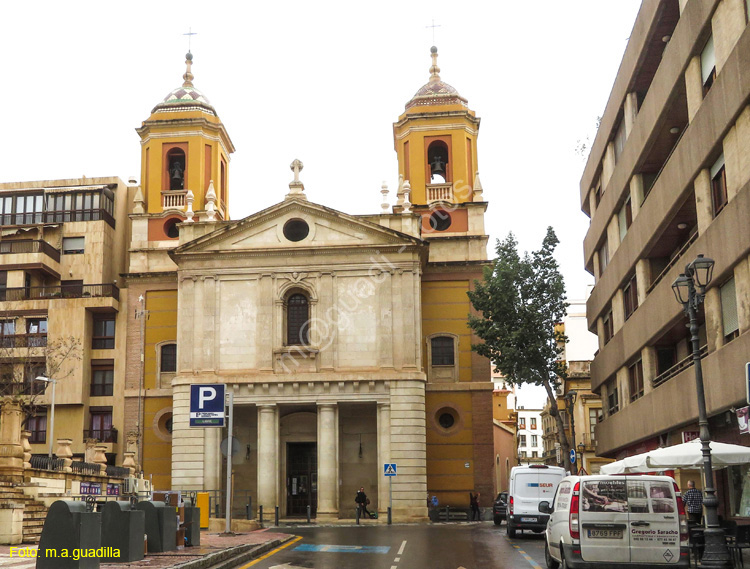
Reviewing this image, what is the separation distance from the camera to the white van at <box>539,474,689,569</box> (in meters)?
16.0

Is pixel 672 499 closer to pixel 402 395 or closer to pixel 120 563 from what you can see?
pixel 120 563

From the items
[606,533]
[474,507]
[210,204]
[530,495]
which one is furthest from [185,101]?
[606,533]

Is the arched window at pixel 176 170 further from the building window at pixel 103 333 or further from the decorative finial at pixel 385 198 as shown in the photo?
the decorative finial at pixel 385 198

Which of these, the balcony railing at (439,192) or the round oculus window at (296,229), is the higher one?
the balcony railing at (439,192)

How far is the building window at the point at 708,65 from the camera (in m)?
23.4

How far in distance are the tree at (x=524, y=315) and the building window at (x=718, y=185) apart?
727 inches

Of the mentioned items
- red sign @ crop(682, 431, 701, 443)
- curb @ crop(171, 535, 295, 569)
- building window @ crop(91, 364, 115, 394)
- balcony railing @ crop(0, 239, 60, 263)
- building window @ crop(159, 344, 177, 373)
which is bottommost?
curb @ crop(171, 535, 295, 569)

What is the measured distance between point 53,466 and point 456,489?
22.1 meters

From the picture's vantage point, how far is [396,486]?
43.3 metres

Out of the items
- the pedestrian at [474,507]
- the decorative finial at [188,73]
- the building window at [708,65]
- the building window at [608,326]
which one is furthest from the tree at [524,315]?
the decorative finial at [188,73]

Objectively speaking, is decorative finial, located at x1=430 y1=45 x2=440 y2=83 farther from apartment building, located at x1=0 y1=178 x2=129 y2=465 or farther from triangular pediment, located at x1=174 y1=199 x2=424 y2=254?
apartment building, located at x1=0 y1=178 x2=129 y2=465

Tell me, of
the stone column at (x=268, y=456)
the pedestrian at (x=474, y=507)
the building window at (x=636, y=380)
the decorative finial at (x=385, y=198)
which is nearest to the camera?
the building window at (x=636, y=380)

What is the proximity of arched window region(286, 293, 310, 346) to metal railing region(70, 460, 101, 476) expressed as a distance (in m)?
11.8

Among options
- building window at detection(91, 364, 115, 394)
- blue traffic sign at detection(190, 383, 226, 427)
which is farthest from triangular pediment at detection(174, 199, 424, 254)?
blue traffic sign at detection(190, 383, 226, 427)
